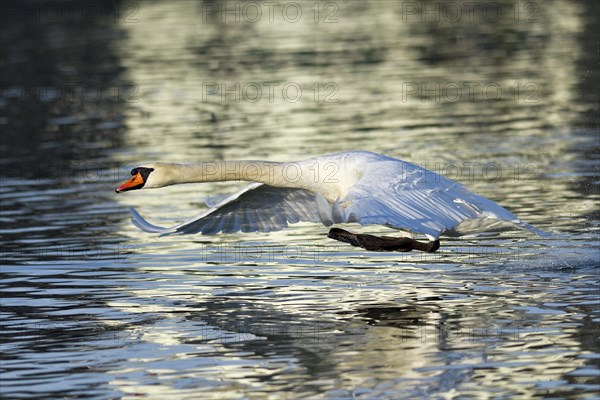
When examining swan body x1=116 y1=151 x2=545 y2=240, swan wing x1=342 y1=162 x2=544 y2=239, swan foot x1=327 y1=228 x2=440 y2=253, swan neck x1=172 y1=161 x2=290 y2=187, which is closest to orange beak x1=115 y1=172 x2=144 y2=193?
swan body x1=116 y1=151 x2=545 y2=240

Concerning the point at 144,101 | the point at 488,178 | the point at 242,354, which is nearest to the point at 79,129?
the point at 144,101

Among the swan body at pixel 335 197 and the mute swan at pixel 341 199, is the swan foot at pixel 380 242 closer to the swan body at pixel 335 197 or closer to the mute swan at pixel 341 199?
the mute swan at pixel 341 199

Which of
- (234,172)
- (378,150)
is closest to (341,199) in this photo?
(234,172)

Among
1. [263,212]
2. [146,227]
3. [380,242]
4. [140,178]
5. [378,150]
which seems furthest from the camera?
[378,150]

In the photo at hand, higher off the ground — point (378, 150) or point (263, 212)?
point (378, 150)

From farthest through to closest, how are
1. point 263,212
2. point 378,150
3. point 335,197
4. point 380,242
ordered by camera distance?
point 378,150
point 263,212
point 380,242
point 335,197

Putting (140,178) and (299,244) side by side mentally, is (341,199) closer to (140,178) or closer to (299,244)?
(140,178)

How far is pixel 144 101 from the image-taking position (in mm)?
28797

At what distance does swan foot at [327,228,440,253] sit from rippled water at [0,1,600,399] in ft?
1.15

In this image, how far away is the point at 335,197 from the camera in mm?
12180

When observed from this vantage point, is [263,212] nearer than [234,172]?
No

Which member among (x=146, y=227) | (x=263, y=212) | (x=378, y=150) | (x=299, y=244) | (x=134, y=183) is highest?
(x=378, y=150)

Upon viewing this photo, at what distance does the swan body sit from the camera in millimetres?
10531

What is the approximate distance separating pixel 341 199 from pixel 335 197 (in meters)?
1.00
